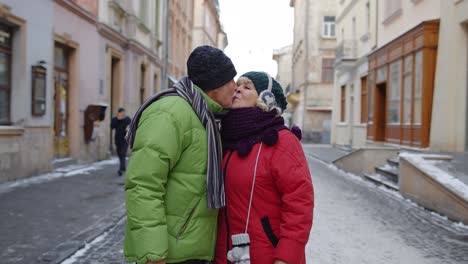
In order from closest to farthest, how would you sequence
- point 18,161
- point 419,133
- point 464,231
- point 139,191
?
point 139,191 → point 464,231 → point 18,161 → point 419,133

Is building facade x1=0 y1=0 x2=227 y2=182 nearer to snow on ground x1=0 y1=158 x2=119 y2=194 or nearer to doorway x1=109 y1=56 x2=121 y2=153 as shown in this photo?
doorway x1=109 y1=56 x2=121 y2=153

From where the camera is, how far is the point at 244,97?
256cm

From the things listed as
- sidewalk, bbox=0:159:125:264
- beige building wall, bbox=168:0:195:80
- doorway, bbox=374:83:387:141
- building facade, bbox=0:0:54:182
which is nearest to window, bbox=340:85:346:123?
doorway, bbox=374:83:387:141

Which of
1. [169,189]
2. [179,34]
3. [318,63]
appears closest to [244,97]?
[169,189]

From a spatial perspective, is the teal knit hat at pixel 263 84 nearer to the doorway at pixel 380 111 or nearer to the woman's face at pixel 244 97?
the woman's face at pixel 244 97

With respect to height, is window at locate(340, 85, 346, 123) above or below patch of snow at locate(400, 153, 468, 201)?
above

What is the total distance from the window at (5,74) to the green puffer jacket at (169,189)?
9.20m

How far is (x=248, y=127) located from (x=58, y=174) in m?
10.4

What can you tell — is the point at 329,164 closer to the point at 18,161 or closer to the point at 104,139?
the point at 104,139

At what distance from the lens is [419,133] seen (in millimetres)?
13758

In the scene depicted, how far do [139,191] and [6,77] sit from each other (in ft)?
31.8

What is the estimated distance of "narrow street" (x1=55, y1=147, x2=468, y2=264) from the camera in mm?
→ 5465

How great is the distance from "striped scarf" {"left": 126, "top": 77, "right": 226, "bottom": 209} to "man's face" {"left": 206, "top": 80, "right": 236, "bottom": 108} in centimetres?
11

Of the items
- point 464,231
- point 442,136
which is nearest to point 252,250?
point 464,231
